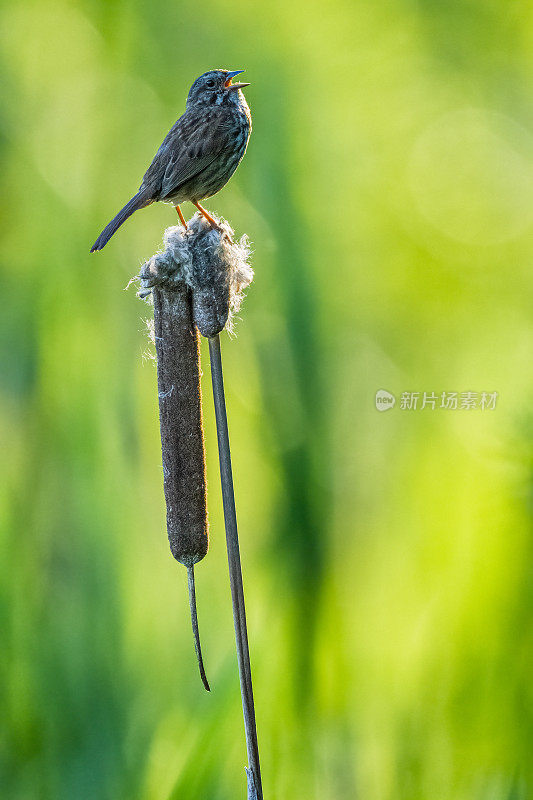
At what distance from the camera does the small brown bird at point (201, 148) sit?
2.30ft

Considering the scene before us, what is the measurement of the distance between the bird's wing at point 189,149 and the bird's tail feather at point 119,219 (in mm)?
13

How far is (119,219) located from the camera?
665 mm

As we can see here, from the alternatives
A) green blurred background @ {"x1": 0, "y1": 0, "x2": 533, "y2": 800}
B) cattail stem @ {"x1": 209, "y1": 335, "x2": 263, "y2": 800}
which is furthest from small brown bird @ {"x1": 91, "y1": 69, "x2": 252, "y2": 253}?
green blurred background @ {"x1": 0, "y1": 0, "x2": 533, "y2": 800}

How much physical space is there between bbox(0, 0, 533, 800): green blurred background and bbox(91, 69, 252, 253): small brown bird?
0.48 m

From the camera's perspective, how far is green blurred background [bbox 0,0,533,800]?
1.20 meters

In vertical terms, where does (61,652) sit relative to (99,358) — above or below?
below

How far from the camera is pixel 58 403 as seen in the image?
3.99 ft

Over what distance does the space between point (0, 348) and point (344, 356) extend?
1.95ft

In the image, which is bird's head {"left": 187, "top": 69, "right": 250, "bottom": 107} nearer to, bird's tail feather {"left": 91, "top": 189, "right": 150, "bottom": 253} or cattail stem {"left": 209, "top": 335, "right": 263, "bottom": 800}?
bird's tail feather {"left": 91, "top": 189, "right": 150, "bottom": 253}

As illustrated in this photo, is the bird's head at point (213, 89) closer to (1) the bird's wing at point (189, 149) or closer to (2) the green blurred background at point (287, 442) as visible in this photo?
(1) the bird's wing at point (189, 149)

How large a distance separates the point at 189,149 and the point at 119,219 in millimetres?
105

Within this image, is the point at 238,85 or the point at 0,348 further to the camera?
the point at 0,348

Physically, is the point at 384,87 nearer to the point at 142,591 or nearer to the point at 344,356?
the point at 344,356

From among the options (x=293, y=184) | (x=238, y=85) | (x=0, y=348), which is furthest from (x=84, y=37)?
(x=238, y=85)
